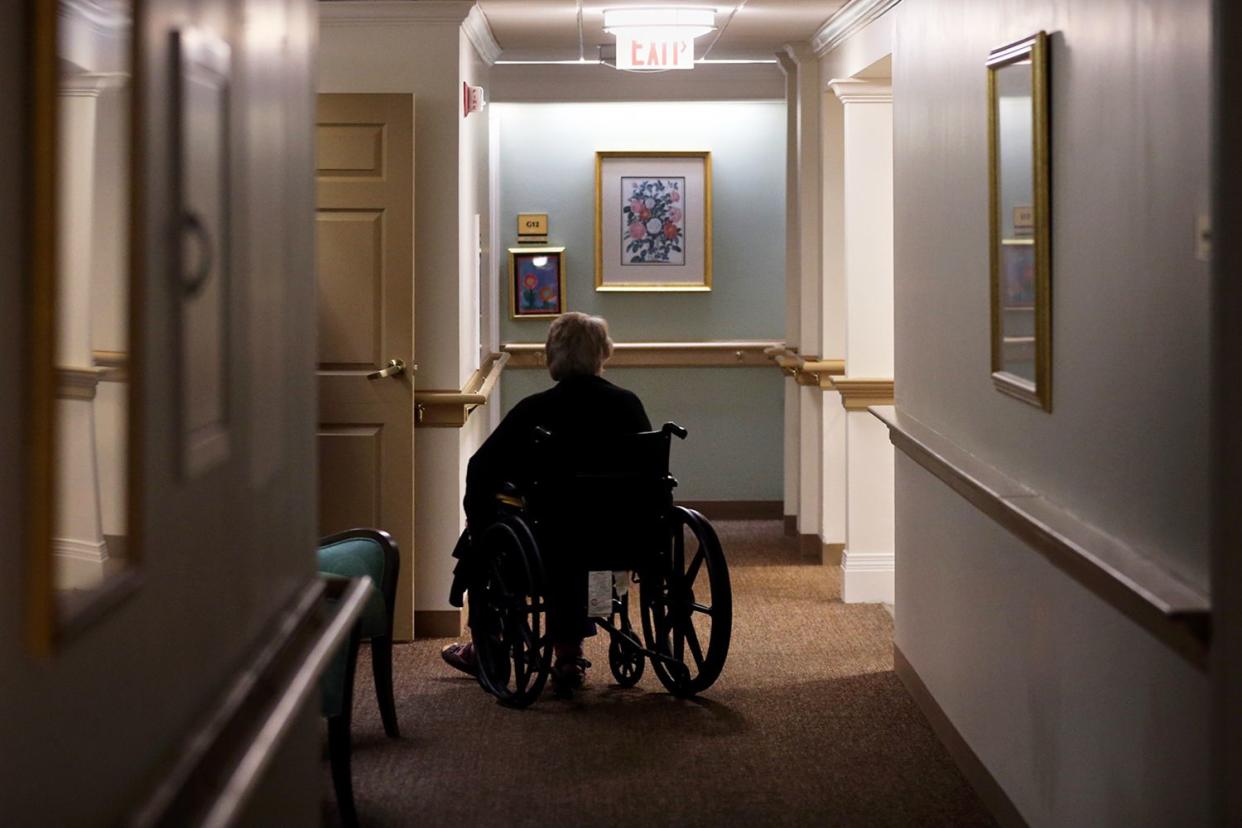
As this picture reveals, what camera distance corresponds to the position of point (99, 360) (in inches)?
53.4

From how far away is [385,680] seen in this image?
4500mm

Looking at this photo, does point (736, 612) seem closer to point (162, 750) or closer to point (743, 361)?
Result: point (743, 361)

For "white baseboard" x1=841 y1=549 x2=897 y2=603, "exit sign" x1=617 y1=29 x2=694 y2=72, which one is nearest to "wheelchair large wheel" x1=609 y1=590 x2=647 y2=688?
"white baseboard" x1=841 y1=549 x2=897 y2=603

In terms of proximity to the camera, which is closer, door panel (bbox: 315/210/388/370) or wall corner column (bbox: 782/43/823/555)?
door panel (bbox: 315/210/388/370)

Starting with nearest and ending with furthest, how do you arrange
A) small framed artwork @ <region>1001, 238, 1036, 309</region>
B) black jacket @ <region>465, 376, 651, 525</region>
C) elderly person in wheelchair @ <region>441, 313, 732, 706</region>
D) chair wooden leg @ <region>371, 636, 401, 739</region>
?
small framed artwork @ <region>1001, 238, 1036, 309</region> < chair wooden leg @ <region>371, 636, 401, 739</region> < elderly person in wheelchair @ <region>441, 313, 732, 706</region> < black jacket @ <region>465, 376, 651, 525</region>

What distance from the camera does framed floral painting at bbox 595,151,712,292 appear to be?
8.83 meters

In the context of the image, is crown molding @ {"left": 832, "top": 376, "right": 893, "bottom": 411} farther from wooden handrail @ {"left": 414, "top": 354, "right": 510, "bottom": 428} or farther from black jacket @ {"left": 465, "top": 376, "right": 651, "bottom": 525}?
black jacket @ {"left": 465, "top": 376, "right": 651, "bottom": 525}

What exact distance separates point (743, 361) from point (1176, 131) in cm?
642

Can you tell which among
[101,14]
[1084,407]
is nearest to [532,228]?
[1084,407]

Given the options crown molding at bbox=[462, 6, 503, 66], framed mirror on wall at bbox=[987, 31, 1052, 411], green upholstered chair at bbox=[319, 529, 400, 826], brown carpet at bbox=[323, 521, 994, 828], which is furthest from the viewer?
crown molding at bbox=[462, 6, 503, 66]

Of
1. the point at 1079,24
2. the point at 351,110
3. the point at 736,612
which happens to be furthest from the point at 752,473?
the point at 1079,24

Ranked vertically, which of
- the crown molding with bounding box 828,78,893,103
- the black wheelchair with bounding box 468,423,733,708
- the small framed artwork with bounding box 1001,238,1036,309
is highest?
the crown molding with bounding box 828,78,893,103

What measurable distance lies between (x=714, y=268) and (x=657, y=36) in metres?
2.52

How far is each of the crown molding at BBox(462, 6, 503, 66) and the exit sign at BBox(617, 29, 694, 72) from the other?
595mm
